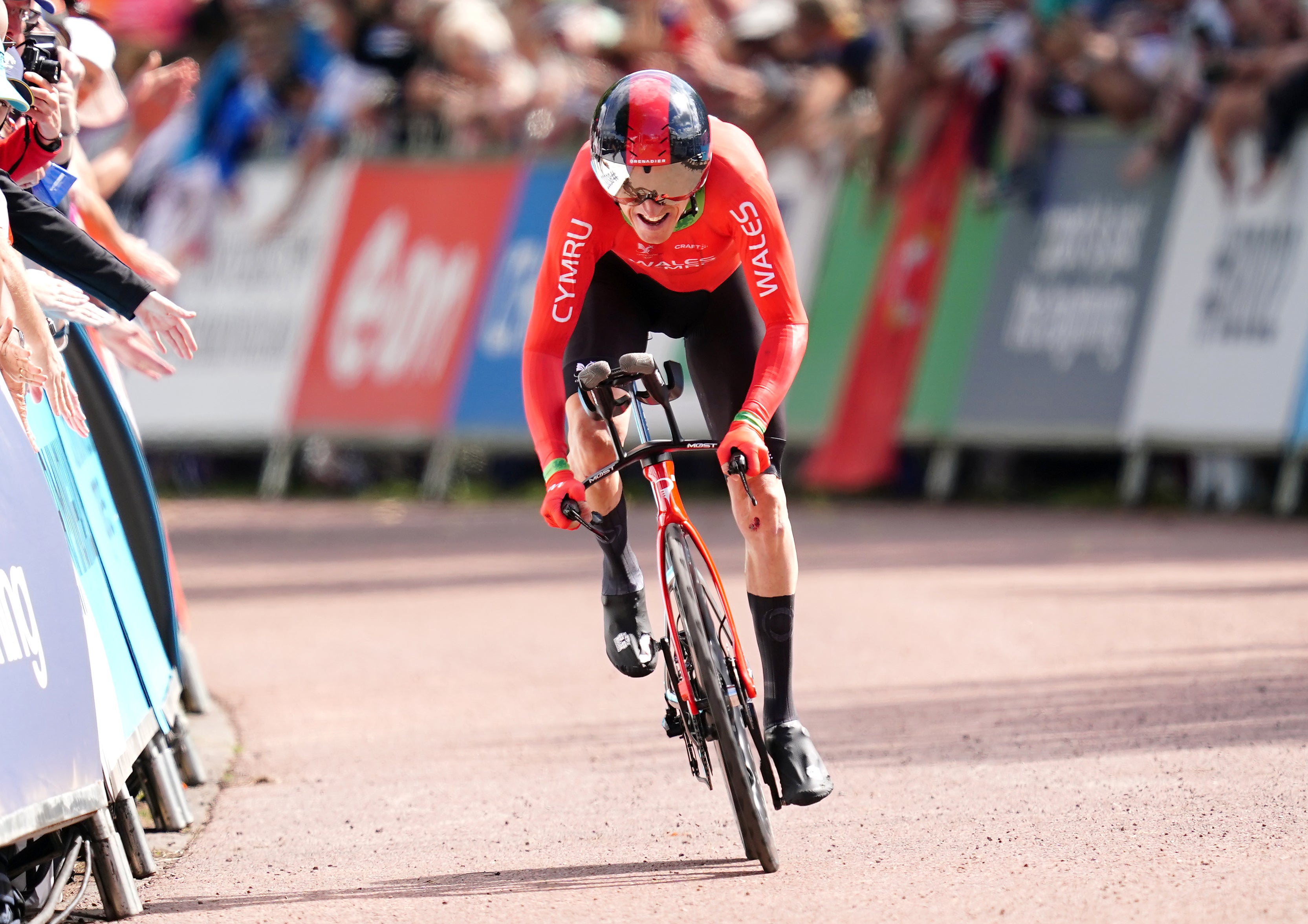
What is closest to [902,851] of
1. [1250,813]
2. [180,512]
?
[1250,813]

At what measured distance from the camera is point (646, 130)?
478 cm

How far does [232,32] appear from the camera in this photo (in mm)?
16094

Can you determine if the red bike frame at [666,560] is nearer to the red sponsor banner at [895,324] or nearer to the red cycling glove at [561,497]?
the red cycling glove at [561,497]

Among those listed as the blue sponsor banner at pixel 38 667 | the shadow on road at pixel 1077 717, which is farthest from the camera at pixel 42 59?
the shadow on road at pixel 1077 717

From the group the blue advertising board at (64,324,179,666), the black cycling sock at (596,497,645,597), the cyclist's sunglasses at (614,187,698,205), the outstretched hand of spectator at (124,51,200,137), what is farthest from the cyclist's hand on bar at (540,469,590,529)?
the outstretched hand of spectator at (124,51,200,137)

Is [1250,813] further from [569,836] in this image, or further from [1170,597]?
[1170,597]

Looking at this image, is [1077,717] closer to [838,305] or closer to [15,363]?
[15,363]

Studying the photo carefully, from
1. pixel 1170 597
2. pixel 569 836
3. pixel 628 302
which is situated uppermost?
pixel 628 302

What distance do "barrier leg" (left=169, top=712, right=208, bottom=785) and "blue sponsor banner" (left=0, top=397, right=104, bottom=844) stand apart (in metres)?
1.55

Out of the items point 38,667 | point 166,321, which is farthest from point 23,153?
point 38,667

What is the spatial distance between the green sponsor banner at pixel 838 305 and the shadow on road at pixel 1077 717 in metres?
6.66

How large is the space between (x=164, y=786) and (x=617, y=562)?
152cm

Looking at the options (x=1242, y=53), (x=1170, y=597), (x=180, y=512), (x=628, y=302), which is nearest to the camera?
(x=628, y=302)

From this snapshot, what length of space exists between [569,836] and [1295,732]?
2.38 meters
